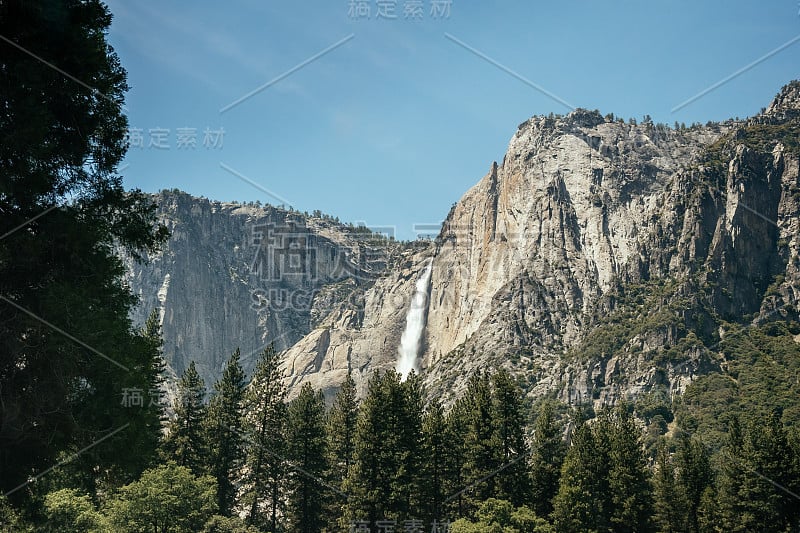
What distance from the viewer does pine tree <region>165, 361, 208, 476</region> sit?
56281 millimetres

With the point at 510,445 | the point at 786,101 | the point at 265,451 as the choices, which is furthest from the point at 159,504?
the point at 786,101

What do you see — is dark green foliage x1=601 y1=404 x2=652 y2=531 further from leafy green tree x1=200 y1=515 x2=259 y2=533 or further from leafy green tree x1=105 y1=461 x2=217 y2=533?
leafy green tree x1=105 y1=461 x2=217 y2=533

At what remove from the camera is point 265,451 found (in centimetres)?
5803

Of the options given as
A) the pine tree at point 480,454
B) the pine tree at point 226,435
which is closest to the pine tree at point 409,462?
the pine tree at point 480,454

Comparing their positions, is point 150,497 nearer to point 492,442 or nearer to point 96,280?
point 492,442

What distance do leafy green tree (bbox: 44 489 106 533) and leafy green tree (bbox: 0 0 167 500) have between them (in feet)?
56.0

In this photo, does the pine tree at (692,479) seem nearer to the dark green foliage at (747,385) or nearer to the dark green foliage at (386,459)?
the dark green foliage at (386,459)

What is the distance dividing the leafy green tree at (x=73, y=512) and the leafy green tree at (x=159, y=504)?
4.01 m

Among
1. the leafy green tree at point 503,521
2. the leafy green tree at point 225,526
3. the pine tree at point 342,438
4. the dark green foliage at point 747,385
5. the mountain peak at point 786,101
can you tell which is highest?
the mountain peak at point 786,101

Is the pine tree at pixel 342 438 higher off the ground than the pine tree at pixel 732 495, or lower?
A: higher

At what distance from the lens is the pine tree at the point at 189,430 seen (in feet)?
185

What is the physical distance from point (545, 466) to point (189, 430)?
2804 cm

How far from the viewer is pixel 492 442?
49.9 m

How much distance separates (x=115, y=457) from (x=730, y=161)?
6448 inches
